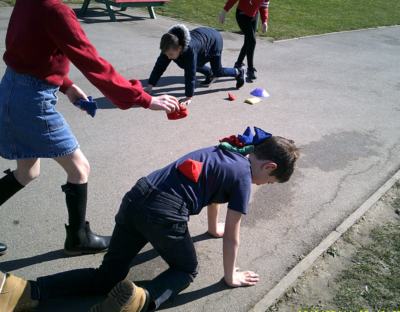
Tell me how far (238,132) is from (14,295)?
3269 millimetres

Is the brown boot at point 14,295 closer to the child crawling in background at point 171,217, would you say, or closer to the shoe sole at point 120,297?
the child crawling in background at point 171,217

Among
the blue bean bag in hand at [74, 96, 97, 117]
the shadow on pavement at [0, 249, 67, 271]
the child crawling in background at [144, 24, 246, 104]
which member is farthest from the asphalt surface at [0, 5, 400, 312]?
the blue bean bag in hand at [74, 96, 97, 117]

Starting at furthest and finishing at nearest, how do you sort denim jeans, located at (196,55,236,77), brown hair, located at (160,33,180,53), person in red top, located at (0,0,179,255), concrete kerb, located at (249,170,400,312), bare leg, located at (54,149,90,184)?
denim jeans, located at (196,55,236,77)
brown hair, located at (160,33,180,53)
concrete kerb, located at (249,170,400,312)
bare leg, located at (54,149,90,184)
person in red top, located at (0,0,179,255)

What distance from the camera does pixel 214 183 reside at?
210cm

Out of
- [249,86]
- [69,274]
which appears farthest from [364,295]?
[249,86]

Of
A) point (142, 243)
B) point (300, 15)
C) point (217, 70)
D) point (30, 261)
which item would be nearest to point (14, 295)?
point (30, 261)

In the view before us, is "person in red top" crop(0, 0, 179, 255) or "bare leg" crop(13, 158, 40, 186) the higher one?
"person in red top" crop(0, 0, 179, 255)

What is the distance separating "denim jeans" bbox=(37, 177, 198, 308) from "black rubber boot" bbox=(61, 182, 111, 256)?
14.5 inches

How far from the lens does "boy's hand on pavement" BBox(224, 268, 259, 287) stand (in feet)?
7.95

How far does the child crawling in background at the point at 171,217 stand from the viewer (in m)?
2.00

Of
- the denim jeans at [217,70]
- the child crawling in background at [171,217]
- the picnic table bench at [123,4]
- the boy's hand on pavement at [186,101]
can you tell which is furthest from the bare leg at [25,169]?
the picnic table bench at [123,4]

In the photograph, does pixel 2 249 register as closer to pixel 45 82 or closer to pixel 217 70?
pixel 45 82

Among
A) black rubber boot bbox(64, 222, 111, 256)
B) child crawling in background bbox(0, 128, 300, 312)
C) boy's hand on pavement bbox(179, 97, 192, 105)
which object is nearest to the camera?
child crawling in background bbox(0, 128, 300, 312)

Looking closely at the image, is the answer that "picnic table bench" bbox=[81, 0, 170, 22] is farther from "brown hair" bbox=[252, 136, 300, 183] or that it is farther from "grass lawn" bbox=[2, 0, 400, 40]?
"brown hair" bbox=[252, 136, 300, 183]
